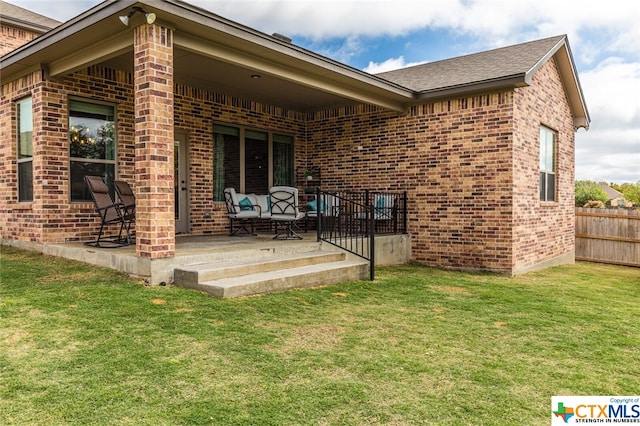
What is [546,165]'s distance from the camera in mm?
9484

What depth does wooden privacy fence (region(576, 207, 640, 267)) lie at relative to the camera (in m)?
10.5

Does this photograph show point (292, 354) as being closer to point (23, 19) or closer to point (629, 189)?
point (23, 19)

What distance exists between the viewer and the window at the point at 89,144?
6.96 metres

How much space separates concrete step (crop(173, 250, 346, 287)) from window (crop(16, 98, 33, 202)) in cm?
365

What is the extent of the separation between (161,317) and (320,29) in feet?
42.2

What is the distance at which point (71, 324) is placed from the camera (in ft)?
12.2

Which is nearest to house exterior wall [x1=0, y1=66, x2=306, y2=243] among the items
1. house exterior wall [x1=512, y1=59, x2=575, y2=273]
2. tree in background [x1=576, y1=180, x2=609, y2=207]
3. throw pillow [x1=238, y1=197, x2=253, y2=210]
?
throw pillow [x1=238, y1=197, x2=253, y2=210]

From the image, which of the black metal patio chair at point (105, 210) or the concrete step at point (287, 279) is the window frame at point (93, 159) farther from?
the concrete step at point (287, 279)

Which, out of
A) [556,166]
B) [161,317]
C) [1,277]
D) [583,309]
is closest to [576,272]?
[556,166]

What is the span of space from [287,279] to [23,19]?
31.8 ft

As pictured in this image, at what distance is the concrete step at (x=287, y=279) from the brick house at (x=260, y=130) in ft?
2.68

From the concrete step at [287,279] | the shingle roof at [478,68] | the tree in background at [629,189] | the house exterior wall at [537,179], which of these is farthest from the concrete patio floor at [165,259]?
the tree in background at [629,189]

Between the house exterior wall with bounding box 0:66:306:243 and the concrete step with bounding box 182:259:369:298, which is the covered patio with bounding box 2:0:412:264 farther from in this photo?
the concrete step with bounding box 182:259:369:298

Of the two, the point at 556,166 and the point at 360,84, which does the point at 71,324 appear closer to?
the point at 360,84
